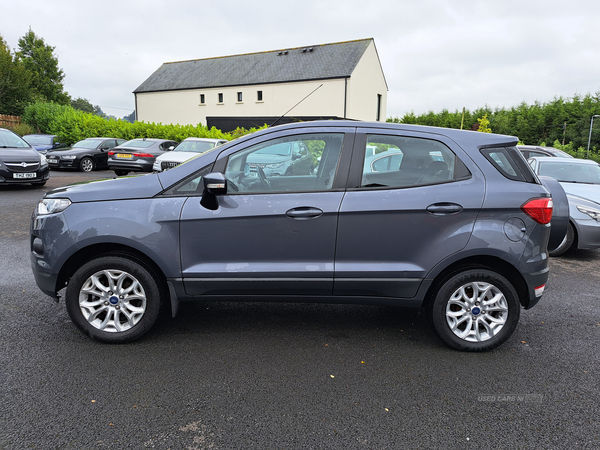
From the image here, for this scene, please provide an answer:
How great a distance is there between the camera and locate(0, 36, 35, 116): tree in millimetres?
37531

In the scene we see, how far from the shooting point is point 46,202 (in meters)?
3.56

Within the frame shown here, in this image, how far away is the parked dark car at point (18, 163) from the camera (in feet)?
38.1

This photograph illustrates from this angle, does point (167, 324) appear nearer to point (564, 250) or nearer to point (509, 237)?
point (509, 237)

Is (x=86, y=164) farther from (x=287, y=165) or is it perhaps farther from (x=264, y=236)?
(x=264, y=236)

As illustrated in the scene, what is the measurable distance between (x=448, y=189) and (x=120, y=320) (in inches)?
110

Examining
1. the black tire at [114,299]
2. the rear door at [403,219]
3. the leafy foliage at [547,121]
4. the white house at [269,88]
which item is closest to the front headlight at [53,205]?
the black tire at [114,299]

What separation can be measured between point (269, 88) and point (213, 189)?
4084 centimetres

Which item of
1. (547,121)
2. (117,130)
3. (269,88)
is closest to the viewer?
(117,130)

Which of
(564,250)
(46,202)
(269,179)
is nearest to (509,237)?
(269,179)

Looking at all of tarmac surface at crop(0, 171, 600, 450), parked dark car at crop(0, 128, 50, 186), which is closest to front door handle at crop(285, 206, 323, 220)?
tarmac surface at crop(0, 171, 600, 450)

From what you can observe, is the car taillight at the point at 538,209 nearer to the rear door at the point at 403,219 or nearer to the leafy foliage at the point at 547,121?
the rear door at the point at 403,219

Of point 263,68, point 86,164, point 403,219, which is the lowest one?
point 86,164

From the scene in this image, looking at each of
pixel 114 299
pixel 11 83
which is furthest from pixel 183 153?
pixel 11 83

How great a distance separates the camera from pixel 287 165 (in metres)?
3.53
